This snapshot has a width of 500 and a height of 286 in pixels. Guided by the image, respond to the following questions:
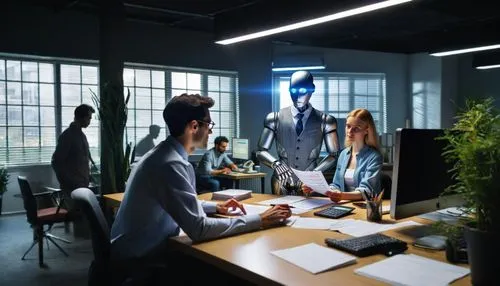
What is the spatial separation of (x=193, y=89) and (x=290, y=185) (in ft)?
17.3

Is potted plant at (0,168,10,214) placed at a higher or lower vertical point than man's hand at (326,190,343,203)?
lower

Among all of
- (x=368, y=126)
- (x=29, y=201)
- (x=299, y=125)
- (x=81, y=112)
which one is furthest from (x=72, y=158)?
(x=368, y=126)

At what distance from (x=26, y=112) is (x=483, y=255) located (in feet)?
21.8

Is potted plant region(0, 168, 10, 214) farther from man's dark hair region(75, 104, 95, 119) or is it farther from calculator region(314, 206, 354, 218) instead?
calculator region(314, 206, 354, 218)

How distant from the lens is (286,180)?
298 centimetres

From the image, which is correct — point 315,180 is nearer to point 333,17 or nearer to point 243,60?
point 333,17

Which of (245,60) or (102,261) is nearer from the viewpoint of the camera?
(102,261)

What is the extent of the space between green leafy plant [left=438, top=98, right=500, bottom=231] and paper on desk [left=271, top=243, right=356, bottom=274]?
0.42m

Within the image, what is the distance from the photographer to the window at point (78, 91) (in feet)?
21.9

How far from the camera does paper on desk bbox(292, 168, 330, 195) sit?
238 centimetres

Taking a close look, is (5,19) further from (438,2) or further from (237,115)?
(438,2)

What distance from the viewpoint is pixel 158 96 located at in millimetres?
7602

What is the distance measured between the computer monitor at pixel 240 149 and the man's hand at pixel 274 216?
5.24 metres

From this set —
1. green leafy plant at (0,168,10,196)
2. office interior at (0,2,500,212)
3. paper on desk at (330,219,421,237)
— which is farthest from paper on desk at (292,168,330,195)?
green leafy plant at (0,168,10,196)
